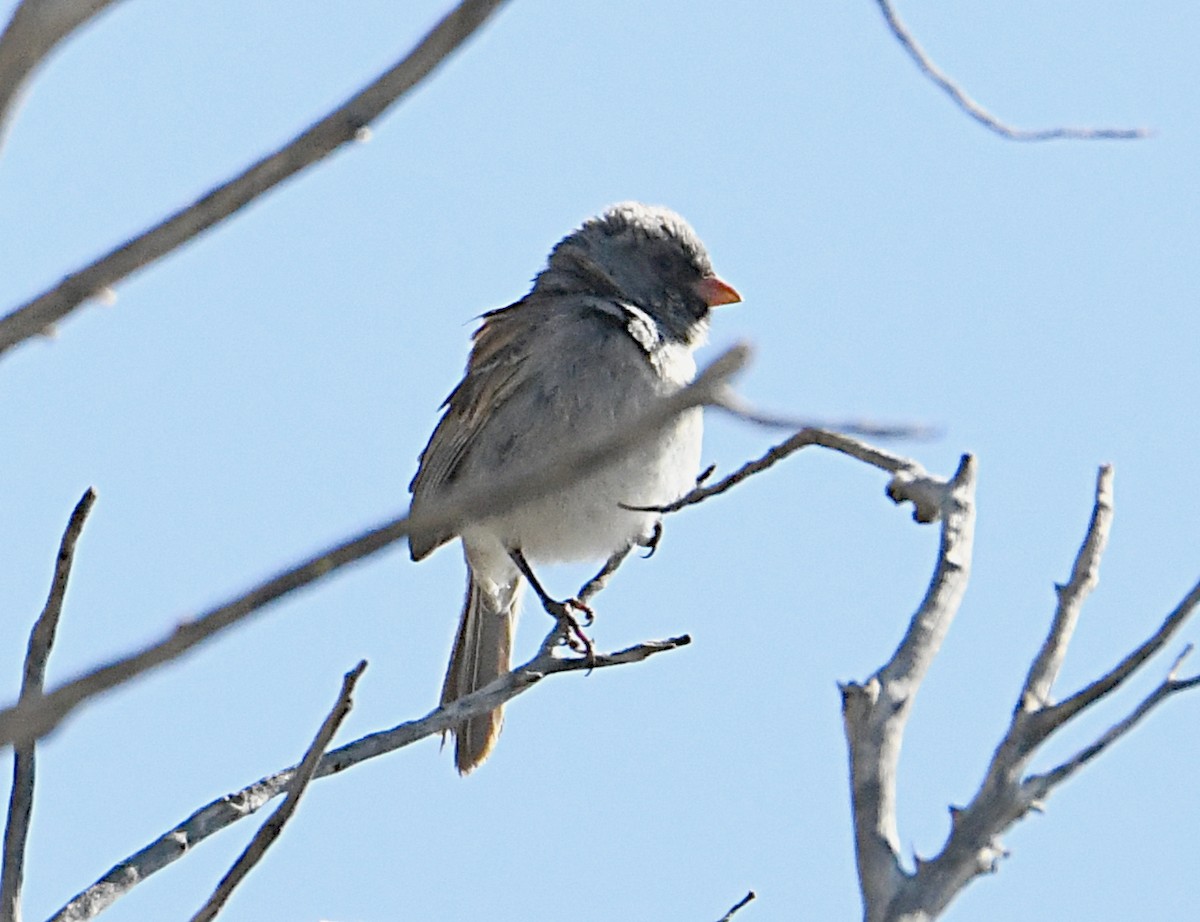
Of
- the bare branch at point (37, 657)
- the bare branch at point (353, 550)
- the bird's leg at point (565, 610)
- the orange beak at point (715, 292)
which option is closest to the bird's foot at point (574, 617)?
the bird's leg at point (565, 610)

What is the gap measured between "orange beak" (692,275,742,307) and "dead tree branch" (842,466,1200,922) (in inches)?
171

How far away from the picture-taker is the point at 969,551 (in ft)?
8.13

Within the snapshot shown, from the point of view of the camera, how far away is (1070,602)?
2.36 meters

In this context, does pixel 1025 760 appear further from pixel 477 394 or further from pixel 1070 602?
pixel 477 394

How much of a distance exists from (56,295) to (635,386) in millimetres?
4454

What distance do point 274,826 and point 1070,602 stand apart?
1.15 meters

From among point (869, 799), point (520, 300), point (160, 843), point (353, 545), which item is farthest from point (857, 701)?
point (520, 300)

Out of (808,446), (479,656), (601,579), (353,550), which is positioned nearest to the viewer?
(353,550)

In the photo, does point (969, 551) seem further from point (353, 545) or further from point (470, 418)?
point (470, 418)

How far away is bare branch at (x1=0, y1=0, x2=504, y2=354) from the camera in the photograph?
151 cm

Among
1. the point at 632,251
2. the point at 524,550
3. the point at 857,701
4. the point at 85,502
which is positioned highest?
the point at 632,251

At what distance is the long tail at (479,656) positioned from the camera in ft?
21.1

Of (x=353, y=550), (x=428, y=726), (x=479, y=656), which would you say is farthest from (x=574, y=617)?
(x=353, y=550)

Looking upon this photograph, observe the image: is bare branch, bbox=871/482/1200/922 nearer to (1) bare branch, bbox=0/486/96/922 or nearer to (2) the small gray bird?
(1) bare branch, bbox=0/486/96/922
